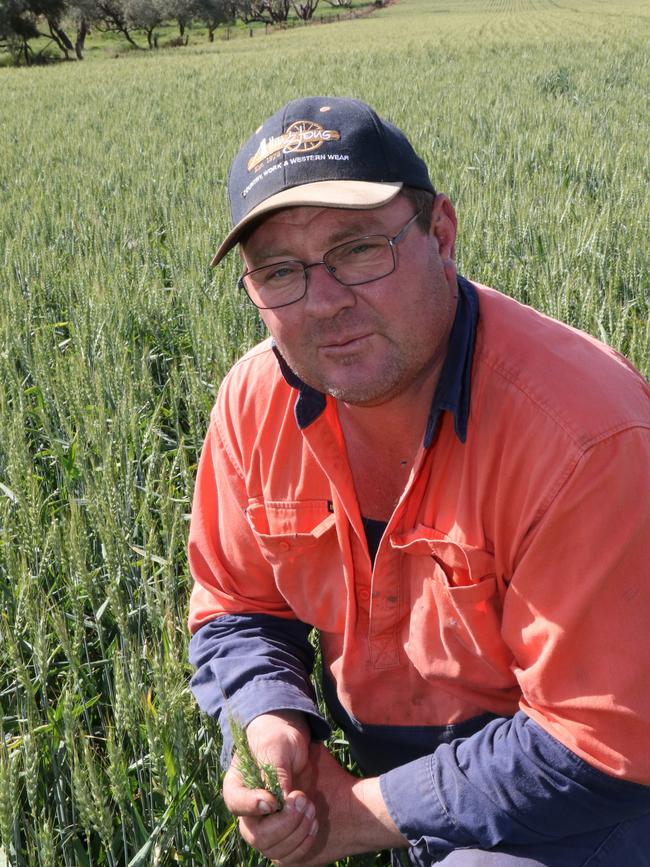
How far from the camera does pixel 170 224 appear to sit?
4.45m

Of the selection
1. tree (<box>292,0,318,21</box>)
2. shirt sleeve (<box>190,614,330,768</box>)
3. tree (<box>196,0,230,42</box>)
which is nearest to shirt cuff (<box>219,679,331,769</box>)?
shirt sleeve (<box>190,614,330,768</box>)

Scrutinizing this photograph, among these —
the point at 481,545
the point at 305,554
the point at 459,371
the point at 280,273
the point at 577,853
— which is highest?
the point at 280,273

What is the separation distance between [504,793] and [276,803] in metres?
0.29

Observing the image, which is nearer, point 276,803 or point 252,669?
point 276,803

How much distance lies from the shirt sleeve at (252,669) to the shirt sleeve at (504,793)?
8.3 inches

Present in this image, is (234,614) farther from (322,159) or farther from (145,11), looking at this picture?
(145,11)

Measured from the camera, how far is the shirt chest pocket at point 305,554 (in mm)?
1380

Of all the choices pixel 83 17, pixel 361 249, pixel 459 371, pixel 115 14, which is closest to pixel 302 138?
pixel 361 249

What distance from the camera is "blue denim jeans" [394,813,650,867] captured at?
119cm

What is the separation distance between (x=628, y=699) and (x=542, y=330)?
481mm

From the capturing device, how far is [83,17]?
3872 centimetres

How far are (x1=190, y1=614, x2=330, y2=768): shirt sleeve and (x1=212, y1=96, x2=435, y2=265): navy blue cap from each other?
2.09 feet

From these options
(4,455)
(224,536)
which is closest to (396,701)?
(224,536)

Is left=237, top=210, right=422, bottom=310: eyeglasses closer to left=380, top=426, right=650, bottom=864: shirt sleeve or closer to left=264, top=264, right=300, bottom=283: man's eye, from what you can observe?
left=264, top=264, right=300, bottom=283: man's eye
